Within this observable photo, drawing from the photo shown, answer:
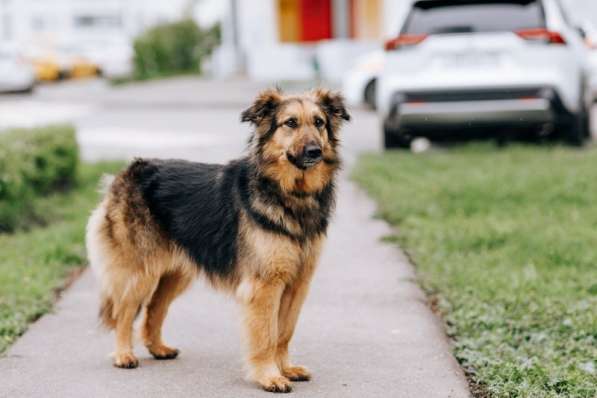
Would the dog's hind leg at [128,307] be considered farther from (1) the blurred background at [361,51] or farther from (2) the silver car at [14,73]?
(2) the silver car at [14,73]

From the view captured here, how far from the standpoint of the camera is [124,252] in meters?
5.78

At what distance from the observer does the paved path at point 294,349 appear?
5344mm

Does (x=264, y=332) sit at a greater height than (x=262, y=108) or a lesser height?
lesser

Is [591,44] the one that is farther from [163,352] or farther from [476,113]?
[163,352]

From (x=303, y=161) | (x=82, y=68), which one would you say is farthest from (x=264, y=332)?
(x=82, y=68)

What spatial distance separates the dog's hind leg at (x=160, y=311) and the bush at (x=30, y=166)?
3.83 meters

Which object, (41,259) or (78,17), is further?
(78,17)

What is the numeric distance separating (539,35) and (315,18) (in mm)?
22216

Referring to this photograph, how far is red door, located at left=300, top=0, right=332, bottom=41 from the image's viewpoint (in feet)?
112

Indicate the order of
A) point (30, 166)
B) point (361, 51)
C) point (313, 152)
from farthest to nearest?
point (361, 51) → point (30, 166) → point (313, 152)

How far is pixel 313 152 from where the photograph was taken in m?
5.11

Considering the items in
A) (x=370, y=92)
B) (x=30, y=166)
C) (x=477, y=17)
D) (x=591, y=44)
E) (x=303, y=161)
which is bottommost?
(x=370, y=92)

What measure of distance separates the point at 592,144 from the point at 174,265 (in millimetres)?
9368

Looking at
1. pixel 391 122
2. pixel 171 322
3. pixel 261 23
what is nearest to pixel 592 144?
pixel 391 122
